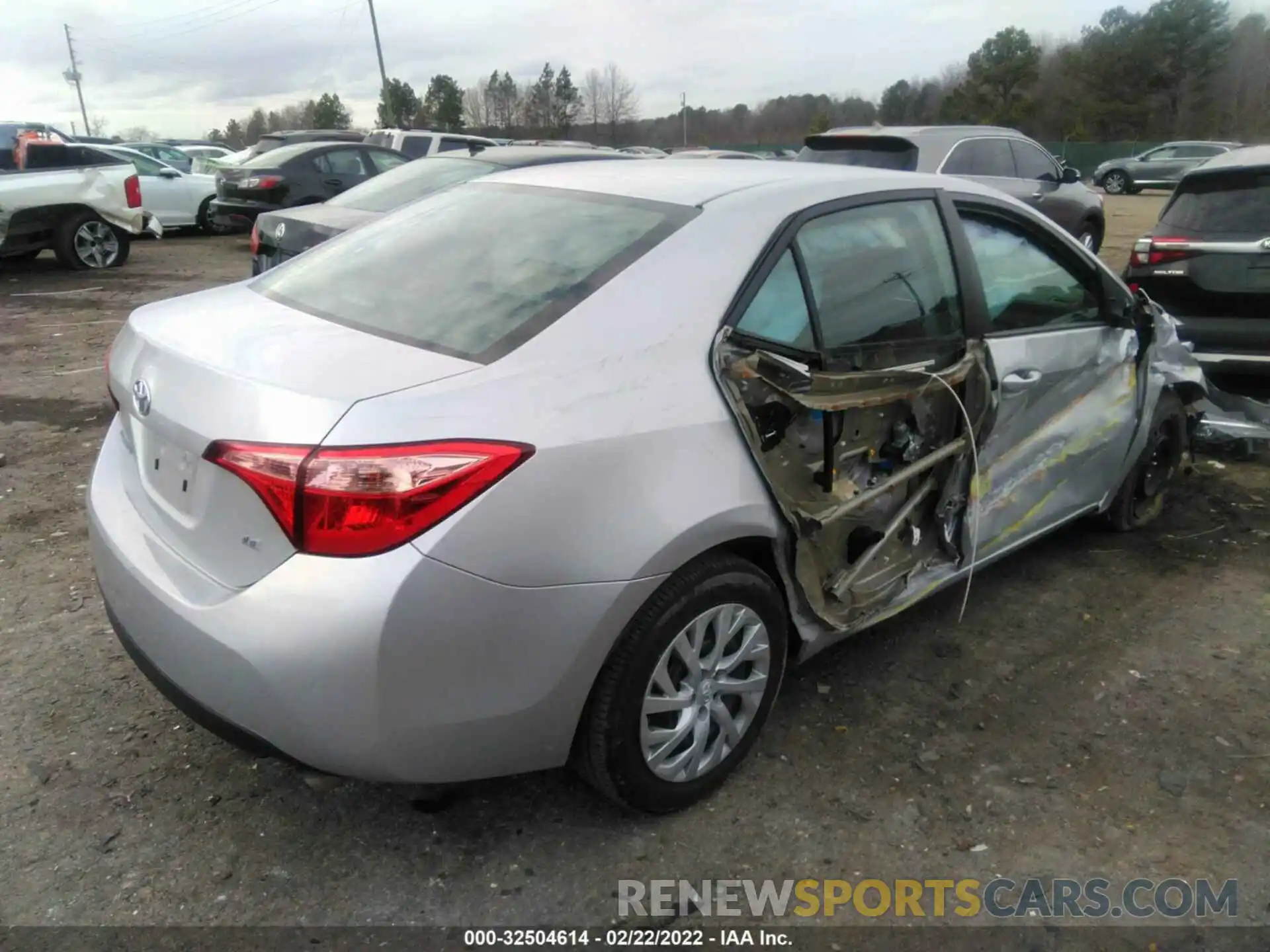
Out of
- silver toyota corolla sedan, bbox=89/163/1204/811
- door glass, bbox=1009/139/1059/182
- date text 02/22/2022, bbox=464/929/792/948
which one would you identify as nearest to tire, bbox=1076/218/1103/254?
door glass, bbox=1009/139/1059/182

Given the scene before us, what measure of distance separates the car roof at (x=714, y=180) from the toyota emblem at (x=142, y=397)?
1.34 meters

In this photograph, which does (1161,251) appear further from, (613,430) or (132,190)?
(132,190)

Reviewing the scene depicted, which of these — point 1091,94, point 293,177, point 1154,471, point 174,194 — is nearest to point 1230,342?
point 1154,471

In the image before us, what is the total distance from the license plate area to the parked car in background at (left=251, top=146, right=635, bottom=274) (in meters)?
3.90

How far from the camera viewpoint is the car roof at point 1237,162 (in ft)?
19.1

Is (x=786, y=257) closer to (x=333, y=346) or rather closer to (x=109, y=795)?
(x=333, y=346)

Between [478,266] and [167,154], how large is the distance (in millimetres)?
21162

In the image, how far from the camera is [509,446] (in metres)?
2.03

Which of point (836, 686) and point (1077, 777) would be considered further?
point (836, 686)

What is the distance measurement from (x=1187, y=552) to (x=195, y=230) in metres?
16.8

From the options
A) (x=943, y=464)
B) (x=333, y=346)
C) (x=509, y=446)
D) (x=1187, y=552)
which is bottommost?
(x=1187, y=552)

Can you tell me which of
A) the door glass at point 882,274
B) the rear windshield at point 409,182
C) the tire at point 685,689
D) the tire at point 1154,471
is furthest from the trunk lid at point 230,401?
the rear windshield at point 409,182

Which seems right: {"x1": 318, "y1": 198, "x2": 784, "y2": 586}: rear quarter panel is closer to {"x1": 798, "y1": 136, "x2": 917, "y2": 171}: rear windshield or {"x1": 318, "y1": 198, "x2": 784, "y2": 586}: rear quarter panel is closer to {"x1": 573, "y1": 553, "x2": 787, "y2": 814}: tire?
A: {"x1": 573, "y1": 553, "x2": 787, "y2": 814}: tire

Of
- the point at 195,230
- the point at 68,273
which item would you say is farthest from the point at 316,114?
the point at 68,273
